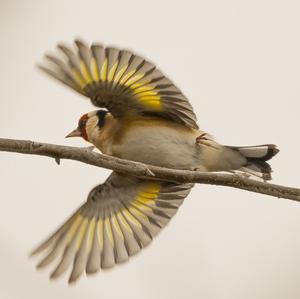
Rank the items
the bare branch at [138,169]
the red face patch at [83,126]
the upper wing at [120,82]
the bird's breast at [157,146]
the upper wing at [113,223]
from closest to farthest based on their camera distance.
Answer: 1. the bare branch at [138,169]
2. the upper wing at [120,82]
3. the bird's breast at [157,146]
4. the upper wing at [113,223]
5. the red face patch at [83,126]

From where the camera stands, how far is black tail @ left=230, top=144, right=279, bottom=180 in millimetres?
3705

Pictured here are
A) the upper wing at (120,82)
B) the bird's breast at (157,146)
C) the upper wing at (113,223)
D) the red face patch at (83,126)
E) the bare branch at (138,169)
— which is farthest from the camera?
the red face patch at (83,126)

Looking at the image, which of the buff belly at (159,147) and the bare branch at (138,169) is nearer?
the bare branch at (138,169)

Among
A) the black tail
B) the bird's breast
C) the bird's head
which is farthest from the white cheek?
the black tail

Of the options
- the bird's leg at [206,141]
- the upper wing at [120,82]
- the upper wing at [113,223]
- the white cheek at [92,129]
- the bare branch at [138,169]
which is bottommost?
the upper wing at [113,223]

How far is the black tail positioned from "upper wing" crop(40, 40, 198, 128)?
1.01 feet

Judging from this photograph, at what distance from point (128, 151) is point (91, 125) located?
1.29ft

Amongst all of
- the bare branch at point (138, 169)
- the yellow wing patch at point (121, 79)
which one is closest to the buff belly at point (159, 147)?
the yellow wing patch at point (121, 79)

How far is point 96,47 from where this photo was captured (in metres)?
3.41

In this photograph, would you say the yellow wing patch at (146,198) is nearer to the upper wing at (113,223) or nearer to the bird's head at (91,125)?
the upper wing at (113,223)

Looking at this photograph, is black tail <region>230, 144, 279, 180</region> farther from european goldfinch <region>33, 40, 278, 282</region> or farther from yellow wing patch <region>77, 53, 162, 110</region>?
yellow wing patch <region>77, 53, 162, 110</region>

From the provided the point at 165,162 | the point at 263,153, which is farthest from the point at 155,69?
the point at 263,153

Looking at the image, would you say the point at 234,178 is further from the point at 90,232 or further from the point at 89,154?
the point at 90,232

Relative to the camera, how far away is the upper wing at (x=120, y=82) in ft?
11.3
